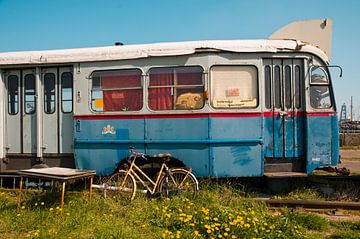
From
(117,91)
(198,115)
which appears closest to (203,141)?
(198,115)

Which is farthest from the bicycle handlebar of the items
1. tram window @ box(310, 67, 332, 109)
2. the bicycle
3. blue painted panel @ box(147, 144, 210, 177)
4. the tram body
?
tram window @ box(310, 67, 332, 109)

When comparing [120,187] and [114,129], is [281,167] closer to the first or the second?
[120,187]

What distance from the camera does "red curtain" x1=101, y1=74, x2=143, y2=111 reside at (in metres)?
5.84

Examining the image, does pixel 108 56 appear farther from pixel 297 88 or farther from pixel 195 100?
pixel 297 88

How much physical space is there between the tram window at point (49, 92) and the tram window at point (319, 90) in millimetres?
5326

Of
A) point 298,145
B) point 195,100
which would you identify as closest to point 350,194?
point 298,145

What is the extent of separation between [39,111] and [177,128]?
3.03 metres

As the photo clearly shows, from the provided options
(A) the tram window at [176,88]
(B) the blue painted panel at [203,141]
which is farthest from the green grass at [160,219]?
(A) the tram window at [176,88]

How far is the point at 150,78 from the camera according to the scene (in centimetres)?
580

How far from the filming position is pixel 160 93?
5.77m

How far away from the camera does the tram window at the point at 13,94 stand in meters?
6.50

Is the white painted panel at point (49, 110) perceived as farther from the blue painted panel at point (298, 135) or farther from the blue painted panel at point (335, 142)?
the blue painted panel at point (335, 142)

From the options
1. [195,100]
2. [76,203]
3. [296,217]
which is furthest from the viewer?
[195,100]

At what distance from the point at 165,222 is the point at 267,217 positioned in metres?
1.54
